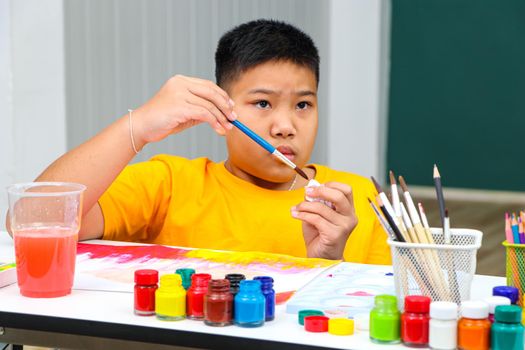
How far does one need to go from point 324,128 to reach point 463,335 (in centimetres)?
316

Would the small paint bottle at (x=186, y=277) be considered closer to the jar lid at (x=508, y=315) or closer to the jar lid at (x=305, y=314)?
the jar lid at (x=305, y=314)

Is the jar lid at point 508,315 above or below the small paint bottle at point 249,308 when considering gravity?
above

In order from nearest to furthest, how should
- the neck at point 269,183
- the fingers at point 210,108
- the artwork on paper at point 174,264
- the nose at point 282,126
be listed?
the artwork on paper at point 174,264 → the fingers at point 210,108 → the nose at point 282,126 → the neck at point 269,183

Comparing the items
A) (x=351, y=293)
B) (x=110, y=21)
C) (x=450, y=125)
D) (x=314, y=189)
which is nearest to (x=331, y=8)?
(x=110, y=21)

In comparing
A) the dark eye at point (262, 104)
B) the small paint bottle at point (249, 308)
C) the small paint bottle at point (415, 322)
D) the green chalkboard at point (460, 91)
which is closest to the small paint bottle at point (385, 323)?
the small paint bottle at point (415, 322)

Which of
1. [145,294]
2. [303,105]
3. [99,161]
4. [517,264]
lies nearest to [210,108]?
[99,161]

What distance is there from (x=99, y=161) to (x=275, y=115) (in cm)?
35

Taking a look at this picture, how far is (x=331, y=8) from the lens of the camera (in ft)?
13.1

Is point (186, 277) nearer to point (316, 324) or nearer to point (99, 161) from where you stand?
point (316, 324)

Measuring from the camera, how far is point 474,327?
0.86 m

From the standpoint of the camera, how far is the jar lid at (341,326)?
94cm

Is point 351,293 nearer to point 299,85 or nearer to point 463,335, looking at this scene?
point 463,335

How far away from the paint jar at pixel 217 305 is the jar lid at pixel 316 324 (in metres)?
0.09

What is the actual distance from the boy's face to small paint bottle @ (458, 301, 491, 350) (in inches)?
28.5
